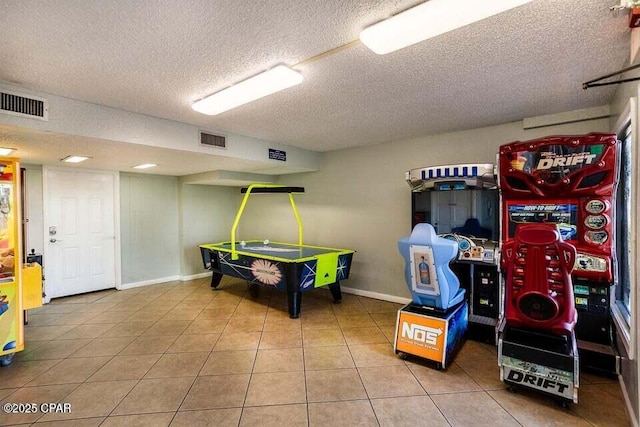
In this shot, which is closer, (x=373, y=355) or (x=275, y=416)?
(x=275, y=416)

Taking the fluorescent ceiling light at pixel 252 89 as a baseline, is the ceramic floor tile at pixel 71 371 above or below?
below

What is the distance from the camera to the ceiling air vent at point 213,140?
12.3ft

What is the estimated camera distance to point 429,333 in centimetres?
279

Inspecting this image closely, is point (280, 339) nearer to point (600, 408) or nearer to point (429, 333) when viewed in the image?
point (429, 333)

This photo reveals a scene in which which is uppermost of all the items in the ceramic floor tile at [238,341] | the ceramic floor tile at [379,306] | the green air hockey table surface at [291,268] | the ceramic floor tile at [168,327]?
the green air hockey table surface at [291,268]

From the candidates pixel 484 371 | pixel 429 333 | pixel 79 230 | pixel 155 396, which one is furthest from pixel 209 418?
pixel 79 230

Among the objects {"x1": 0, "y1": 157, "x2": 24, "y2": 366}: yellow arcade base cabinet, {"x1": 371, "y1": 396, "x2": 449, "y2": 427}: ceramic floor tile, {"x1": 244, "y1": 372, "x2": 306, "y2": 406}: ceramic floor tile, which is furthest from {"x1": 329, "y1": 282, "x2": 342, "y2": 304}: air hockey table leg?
{"x1": 0, "y1": 157, "x2": 24, "y2": 366}: yellow arcade base cabinet

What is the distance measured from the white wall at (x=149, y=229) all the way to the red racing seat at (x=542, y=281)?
5.90 meters

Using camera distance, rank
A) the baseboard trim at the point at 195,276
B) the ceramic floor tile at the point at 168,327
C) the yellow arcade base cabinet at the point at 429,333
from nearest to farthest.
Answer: the yellow arcade base cabinet at the point at 429,333 → the ceramic floor tile at the point at 168,327 → the baseboard trim at the point at 195,276

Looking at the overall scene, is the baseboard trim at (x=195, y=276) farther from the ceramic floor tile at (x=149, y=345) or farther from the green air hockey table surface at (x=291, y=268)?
the ceramic floor tile at (x=149, y=345)

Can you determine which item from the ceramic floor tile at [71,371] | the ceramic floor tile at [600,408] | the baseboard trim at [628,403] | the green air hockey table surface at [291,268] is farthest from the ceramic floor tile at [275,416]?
the baseboard trim at [628,403]

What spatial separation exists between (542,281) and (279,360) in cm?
233

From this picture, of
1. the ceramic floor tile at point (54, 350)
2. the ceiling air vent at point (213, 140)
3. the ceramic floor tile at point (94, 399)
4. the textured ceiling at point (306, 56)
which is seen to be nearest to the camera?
the textured ceiling at point (306, 56)

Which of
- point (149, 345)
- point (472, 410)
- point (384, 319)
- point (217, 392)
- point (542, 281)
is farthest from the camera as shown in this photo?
point (384, 319)
